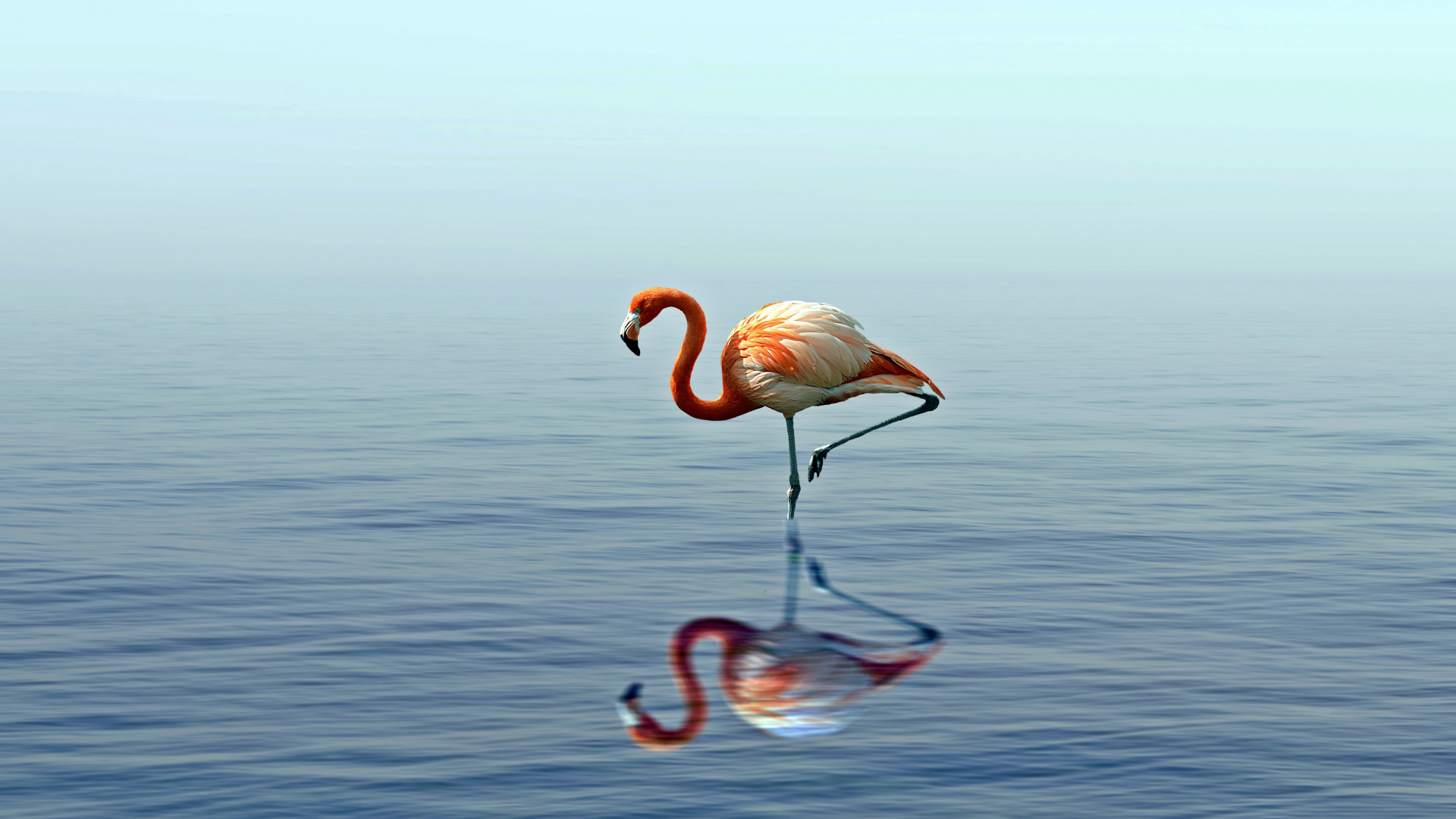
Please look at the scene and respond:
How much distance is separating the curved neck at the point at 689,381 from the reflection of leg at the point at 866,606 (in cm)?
187

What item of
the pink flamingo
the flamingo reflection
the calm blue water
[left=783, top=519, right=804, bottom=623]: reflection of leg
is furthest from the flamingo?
the pink flamingo

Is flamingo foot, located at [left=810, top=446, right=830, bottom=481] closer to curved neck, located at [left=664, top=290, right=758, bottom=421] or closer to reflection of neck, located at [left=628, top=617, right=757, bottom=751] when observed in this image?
curved neck, located at [left=664, top=290, right=758, bottom=421]

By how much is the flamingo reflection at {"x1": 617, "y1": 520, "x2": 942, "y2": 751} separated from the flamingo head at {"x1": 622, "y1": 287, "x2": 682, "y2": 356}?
345cm

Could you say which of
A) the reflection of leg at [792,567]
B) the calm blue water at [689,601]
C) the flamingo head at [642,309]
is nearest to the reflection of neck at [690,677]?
the calm blue water at [689,601]

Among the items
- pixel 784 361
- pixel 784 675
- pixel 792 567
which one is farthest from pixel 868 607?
pixel 784 361

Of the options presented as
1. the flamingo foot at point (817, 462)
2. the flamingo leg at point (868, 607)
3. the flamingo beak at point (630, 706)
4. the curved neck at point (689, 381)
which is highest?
the curved neck at point (689, 381)

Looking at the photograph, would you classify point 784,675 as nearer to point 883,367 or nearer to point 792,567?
Result: point 792,567

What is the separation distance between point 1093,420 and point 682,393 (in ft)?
36.5

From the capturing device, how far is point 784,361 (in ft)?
45.6

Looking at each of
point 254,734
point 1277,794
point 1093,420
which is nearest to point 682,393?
point 254,734

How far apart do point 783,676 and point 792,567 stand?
3215 millimetres

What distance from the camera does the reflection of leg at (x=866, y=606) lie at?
1043 centimetres

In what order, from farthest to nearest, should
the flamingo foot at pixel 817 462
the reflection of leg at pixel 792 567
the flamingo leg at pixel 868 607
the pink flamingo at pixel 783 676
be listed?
the flamingo foot at pixel 817 462
the reflection of leg at pixel 792 567
the flamingo leg at pixel 868 607
the pink flamingo at pixel 783 676

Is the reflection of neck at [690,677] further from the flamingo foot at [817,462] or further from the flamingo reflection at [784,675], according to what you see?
the flamingo foot at [817,462]
